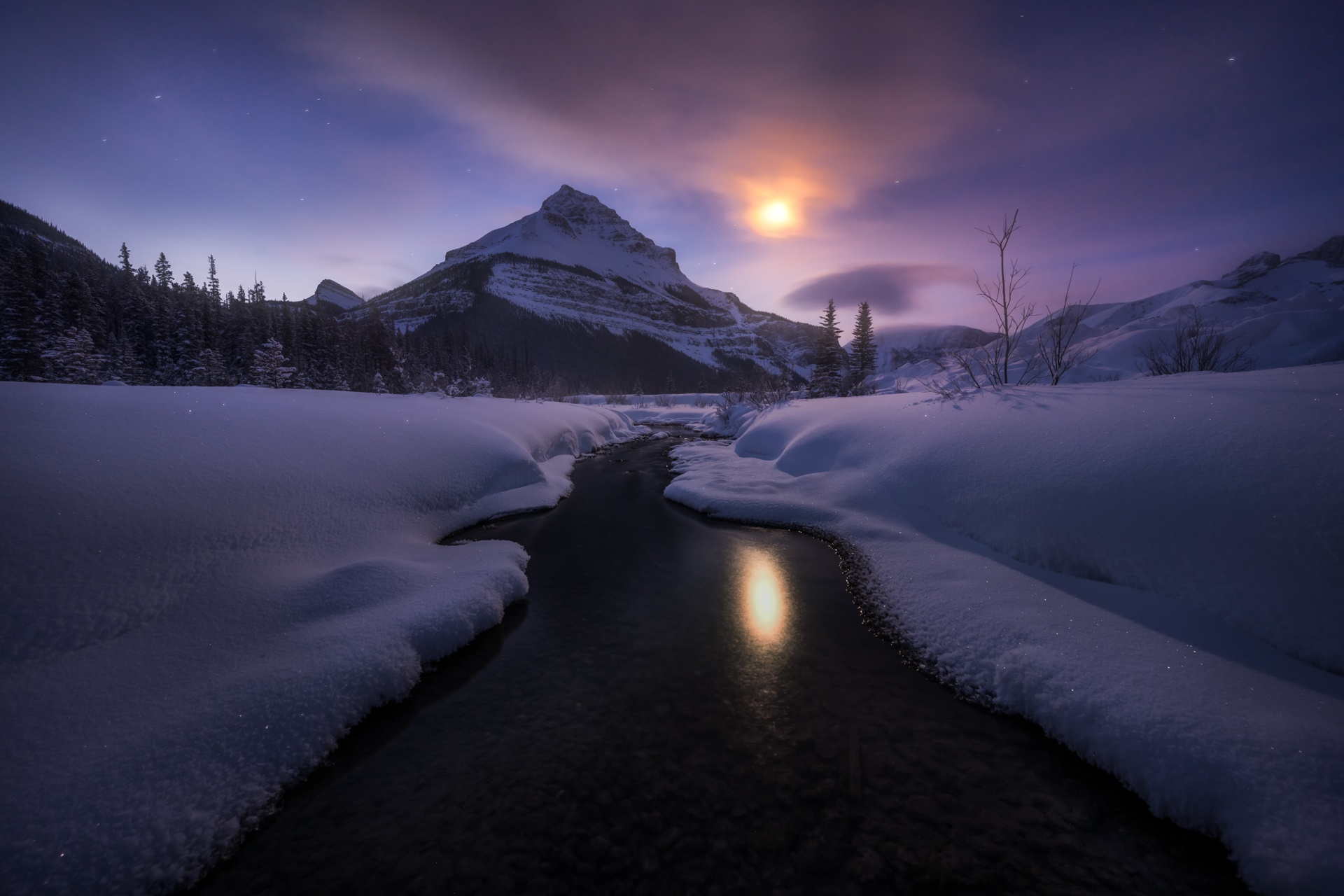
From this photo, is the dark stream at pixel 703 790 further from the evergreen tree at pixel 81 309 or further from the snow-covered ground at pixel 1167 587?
the evergreen tree at pixel 81 309

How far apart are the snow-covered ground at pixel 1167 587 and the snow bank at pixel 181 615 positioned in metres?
5.37

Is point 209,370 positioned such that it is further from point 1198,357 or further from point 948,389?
point 1198,357

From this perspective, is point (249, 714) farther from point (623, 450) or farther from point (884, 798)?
point (623, 450)

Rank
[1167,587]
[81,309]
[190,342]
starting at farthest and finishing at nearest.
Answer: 1. [190,342]
2. [81,309]
3. [1167,587]

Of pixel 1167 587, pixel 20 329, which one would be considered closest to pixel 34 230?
pixel 20 329

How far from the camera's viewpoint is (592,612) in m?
5.70

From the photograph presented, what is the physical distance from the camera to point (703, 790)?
10.3 feet

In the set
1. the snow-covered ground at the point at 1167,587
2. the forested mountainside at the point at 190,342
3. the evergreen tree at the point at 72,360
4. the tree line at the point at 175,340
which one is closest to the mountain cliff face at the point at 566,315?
the forested mountainside at the point at 190,342

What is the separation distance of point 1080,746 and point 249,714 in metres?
6.07

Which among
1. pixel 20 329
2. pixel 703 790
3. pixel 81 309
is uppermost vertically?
pixel 81 309

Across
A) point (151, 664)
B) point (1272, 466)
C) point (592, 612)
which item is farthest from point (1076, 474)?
point (151, 664)

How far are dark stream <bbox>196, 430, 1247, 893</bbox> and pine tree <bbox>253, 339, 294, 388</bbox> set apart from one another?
130ft

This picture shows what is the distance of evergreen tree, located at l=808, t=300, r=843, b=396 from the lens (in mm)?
32188

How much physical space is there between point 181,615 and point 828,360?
33.5m
